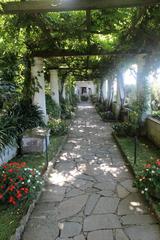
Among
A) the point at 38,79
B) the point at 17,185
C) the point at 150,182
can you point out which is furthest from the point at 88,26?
the point at 17,185

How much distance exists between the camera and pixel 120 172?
576 cm

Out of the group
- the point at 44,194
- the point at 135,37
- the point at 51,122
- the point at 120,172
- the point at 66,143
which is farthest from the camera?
the point at 51,122

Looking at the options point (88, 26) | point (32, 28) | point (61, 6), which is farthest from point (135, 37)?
point (61, 6)

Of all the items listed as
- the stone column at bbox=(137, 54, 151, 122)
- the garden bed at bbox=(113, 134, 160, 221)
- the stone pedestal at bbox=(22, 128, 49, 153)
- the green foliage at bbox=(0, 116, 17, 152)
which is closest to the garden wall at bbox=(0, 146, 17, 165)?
the green foliage at bbox=(0, 116, 17, 152)

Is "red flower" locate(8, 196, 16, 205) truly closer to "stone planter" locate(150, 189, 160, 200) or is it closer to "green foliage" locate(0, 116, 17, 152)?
"green foliage" locate(0, 116, 17, 152)

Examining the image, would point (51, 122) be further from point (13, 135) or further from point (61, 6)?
point (61, 6)

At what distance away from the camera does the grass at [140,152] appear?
231 inches

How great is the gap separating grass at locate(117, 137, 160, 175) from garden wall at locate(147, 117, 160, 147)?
19 cm

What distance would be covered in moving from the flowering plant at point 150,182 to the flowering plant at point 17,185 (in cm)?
174

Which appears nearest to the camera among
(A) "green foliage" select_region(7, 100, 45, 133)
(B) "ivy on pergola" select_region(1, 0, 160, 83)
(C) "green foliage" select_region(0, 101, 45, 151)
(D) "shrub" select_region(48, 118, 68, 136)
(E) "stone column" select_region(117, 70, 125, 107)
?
(B) "ivy on pergola" select_region(1, 0, 160, 83)

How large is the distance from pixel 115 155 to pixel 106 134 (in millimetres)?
3288

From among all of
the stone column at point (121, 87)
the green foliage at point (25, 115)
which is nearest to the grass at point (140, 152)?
the green foliage at point (25, 115)

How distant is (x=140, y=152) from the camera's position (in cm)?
688

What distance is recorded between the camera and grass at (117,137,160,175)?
19.2ft
